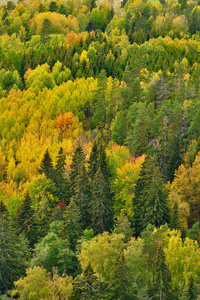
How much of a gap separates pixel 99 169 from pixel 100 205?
17.6 feet

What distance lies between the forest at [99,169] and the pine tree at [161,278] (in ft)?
0.36

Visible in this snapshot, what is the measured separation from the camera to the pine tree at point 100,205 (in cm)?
5800

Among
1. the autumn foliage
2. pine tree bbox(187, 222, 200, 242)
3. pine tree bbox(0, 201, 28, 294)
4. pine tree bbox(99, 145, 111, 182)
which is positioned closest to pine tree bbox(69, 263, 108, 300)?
pine tree bbox(0, 201, 28, 294)

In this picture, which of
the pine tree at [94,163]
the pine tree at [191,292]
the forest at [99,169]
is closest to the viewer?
the pine tree at [191,292]

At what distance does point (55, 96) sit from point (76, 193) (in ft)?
149

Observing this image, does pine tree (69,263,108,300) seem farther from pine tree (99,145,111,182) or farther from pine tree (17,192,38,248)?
pine tree (99,145,111,182)

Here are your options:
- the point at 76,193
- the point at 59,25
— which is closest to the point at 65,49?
the point at 59,25

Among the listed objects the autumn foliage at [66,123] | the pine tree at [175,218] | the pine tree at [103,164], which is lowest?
the autumn foliage at [66,123]

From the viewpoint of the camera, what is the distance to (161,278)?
39250 millimetres

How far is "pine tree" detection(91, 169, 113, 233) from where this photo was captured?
58.0m

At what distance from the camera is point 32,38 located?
146625mm

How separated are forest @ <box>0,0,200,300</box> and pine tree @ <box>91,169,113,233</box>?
206 millimetres

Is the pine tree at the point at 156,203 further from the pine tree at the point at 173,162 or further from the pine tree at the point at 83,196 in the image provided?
the pine tree at the point at 173,162

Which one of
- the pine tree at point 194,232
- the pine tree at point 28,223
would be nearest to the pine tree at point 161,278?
the pine tree at point 194,232
